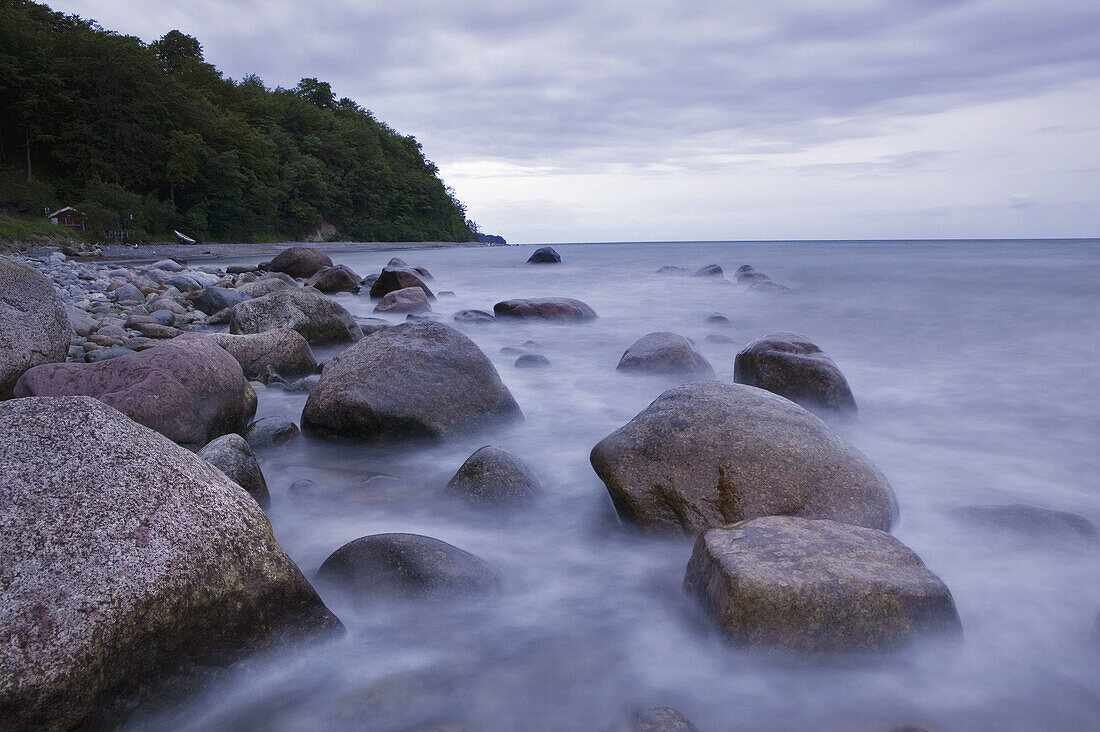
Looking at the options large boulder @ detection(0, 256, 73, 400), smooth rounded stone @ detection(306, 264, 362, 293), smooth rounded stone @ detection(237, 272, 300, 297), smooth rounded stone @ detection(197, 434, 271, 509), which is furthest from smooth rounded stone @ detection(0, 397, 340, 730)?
smooth rounded stone @ detection(306, 264, 362, 293)

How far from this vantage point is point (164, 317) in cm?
851

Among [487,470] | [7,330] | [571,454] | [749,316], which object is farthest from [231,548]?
[749,316]

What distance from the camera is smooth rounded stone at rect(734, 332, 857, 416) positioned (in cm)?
532

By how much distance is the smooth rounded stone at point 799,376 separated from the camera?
532 centimetres

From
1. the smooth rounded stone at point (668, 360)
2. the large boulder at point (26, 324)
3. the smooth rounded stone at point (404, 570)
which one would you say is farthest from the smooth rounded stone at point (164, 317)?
the smooth rounded stone at point (404, 570)

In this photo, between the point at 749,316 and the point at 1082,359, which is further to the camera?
the point at 749,316

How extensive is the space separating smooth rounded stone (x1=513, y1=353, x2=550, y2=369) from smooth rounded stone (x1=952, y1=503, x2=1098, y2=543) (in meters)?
4.50

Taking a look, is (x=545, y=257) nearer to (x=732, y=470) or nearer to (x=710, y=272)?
A: (x=710, y=272)

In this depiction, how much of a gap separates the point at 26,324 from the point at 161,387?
1.79 meters

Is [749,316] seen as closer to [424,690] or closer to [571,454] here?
[571,454]

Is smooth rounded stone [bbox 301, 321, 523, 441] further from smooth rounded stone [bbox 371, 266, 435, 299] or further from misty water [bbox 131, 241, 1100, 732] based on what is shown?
smooth rounded stone [bbox 371, 266, 435, 299]

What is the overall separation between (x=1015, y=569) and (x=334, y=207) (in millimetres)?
64505

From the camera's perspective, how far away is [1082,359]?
8281 mm

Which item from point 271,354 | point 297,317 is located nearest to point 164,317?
point 297,317
